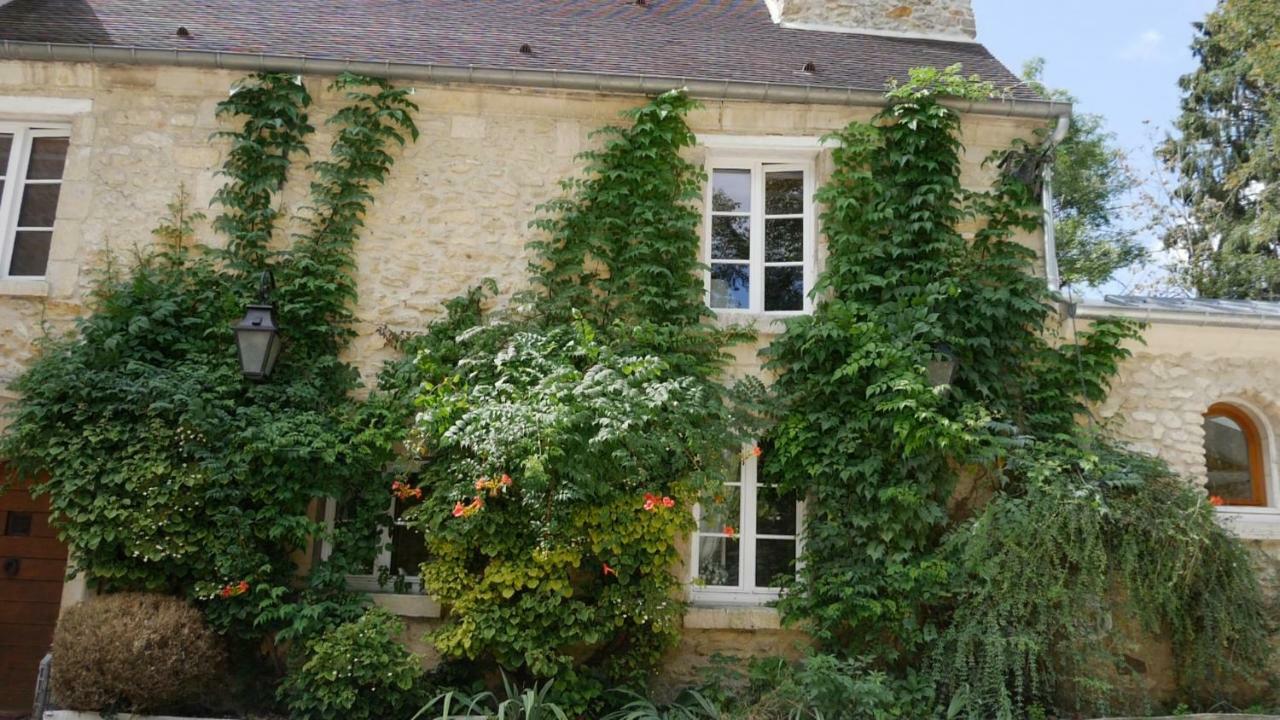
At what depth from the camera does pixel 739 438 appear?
5496mm

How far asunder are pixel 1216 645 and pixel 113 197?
7.49 m

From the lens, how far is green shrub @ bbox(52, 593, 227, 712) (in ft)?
14.7

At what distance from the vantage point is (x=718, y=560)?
575 cm

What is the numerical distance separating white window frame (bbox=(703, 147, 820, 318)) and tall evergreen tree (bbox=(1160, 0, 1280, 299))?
855 centimetres

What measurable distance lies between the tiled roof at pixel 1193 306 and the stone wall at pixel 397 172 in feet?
2.45

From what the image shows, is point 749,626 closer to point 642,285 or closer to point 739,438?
point 739,438

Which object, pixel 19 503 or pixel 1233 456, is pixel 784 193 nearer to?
pixel 1233 456

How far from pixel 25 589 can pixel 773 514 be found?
5017 mm

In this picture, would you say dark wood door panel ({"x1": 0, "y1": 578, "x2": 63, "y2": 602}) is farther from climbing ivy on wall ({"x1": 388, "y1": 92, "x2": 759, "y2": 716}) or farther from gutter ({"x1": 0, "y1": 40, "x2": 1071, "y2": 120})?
gutter ({"x1": 0, "y1": 40, "x2": 1071, "y2": 120})

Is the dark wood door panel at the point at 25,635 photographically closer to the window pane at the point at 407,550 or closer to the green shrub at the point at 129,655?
the green shrub at the point at 129,655

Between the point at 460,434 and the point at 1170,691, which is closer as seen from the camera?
the point at 460,434

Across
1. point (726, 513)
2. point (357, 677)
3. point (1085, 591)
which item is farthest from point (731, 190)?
point (357, 677)

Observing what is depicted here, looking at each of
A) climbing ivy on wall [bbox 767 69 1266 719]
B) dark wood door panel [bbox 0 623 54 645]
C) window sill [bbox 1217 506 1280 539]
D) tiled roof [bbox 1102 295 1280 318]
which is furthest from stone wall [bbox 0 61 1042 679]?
window sill [bbox 1217 506 1280 539]

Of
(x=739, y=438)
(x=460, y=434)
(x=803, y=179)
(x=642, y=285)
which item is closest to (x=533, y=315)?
(x=642, y=285)
